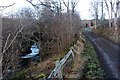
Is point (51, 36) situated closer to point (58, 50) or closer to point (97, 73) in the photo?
point (58, 50)

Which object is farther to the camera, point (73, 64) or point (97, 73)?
point (73, 64)

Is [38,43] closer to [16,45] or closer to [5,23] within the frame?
[16,45]

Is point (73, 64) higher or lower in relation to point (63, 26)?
lower

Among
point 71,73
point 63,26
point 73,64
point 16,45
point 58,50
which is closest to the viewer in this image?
point 71,73

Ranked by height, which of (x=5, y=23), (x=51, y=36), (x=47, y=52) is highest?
(x=5, y=23)

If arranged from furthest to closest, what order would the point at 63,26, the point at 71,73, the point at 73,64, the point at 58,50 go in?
1. the point at 63,26
2. the point at 58,50
3. the point at 73,64
4. the point at 71,73

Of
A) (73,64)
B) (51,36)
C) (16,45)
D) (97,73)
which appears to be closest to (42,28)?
(51,36)

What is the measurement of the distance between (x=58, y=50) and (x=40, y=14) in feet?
11.9

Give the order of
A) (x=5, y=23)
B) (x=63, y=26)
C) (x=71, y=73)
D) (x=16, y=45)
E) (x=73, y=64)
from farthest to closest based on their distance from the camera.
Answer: (x=63, y=26) < (x=16, y=45) < (x=5, y=23) < (x=73, y=64) < (x=71, y=73)

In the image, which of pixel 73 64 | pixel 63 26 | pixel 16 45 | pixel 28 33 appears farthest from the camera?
pixel 63 26

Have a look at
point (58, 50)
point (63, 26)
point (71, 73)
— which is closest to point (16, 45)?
point (58, 50)

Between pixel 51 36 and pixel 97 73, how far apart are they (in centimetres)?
1112

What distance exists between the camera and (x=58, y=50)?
827 inches

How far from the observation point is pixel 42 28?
22.2 m
